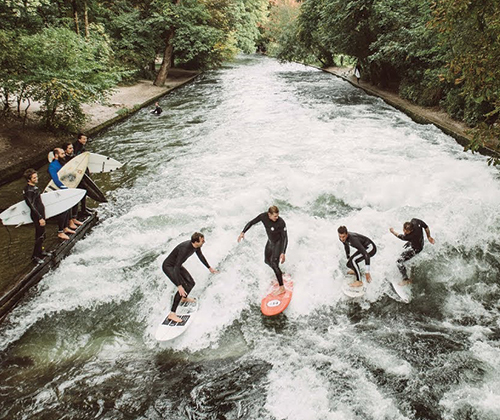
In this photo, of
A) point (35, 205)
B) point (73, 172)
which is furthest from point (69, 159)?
point (35, 205)

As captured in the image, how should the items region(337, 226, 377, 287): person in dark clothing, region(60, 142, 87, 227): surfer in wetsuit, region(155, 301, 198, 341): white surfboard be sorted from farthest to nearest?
1. region(60, 142, 87, 227): surfer in wetsuit
2. region(337, 226, 377, 287): person in dark clothing
3. region(155, 301, 198, 341): white surfboard

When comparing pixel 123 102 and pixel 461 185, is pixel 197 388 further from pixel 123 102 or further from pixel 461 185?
pixel 123 102

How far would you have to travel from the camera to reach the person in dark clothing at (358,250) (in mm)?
6250

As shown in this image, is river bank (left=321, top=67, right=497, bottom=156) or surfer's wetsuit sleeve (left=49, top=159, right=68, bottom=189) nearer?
surfer's wetsuit sleeve (left=49, top=159, right=68, bottom=189)

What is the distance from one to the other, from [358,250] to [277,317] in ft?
6.28

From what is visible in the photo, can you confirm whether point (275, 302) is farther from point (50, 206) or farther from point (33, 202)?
point (50, 206)

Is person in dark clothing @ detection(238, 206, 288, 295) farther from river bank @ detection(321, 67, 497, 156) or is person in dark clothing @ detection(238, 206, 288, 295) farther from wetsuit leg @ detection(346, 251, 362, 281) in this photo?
river bank @ detection(321, 67, 497, 156)

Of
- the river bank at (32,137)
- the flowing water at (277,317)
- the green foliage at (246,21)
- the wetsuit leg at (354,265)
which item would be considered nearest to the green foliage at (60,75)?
the river bank at (32,137)

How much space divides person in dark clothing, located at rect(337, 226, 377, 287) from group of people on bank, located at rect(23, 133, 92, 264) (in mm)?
5591

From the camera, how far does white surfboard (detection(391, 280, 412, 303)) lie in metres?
6.30

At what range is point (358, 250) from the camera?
637 centimetres

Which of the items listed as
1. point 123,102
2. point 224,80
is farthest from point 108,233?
point 224,80

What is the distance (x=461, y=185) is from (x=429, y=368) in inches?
262

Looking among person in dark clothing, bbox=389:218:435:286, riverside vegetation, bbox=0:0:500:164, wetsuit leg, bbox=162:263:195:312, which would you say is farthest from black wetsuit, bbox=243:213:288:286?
riverside vegetation, bbox=0:0:500:164
